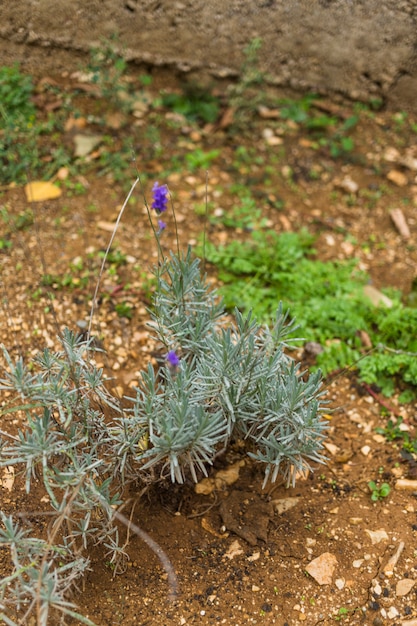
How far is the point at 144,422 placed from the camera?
87.7 inches

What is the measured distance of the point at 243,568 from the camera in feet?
8.00

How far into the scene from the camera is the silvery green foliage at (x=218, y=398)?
6.94 ft

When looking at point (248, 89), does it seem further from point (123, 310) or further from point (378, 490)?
point (378, 490)

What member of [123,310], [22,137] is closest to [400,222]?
[123,310]

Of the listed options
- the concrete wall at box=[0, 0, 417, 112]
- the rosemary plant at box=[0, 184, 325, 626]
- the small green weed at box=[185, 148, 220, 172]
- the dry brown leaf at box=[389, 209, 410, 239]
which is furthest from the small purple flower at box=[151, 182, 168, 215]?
the concrete wall at box=[0, 0, 417, 112]

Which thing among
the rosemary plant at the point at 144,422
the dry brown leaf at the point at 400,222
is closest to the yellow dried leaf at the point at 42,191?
the rosemary plant at the point at 144,422

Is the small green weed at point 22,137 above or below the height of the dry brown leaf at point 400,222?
above

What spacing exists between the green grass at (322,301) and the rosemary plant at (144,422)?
29.6 inches

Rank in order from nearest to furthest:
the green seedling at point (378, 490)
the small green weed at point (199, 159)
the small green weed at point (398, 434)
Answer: the green seedling at point (378, 490) → the small green weed at point (398, 434) → the small green weed at point (199, 159)

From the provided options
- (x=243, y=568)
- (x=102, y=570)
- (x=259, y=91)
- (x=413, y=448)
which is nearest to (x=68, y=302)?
(x=102, y=570)

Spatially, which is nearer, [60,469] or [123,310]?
[60,469]

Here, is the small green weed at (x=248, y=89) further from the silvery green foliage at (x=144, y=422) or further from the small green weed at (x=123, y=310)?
the silvery green foliage at (x=144, y=422)

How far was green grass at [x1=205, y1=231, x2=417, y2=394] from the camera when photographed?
3154 mm

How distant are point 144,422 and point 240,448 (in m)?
0.68
